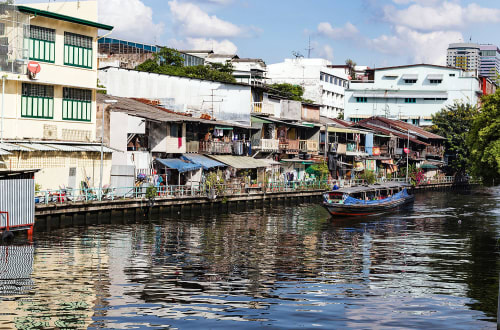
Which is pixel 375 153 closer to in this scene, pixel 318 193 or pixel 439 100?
pixel 318 193

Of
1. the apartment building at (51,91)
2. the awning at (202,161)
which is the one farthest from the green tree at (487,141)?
the apartment building at (51,91)

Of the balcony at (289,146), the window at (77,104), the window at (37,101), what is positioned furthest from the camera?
the balcony at (289,146)

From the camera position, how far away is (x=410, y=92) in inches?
5236

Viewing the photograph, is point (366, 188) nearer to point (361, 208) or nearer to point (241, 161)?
point (361, 208)

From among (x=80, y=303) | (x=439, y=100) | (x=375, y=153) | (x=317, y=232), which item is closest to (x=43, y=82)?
(x=317, y=232)

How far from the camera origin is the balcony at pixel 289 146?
77188 mm

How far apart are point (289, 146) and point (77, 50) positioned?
3293cm

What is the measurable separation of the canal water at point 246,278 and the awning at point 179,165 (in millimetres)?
8869

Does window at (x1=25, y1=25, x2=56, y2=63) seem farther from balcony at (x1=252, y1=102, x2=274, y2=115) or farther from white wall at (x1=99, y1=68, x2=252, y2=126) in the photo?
balcony at (x1=252, y1=102, x2=274, y2=115)

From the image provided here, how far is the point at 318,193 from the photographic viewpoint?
7556 centimetres

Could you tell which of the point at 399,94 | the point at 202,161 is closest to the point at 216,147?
the point at 202,161

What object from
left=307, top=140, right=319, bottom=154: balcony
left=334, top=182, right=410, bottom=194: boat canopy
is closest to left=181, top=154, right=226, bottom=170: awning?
left=334, top=182, right=410, bottom=194: boat canopy

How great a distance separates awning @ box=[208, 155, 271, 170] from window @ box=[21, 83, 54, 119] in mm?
18465

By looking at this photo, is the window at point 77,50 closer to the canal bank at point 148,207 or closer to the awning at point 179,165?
the awning at point 179,165
